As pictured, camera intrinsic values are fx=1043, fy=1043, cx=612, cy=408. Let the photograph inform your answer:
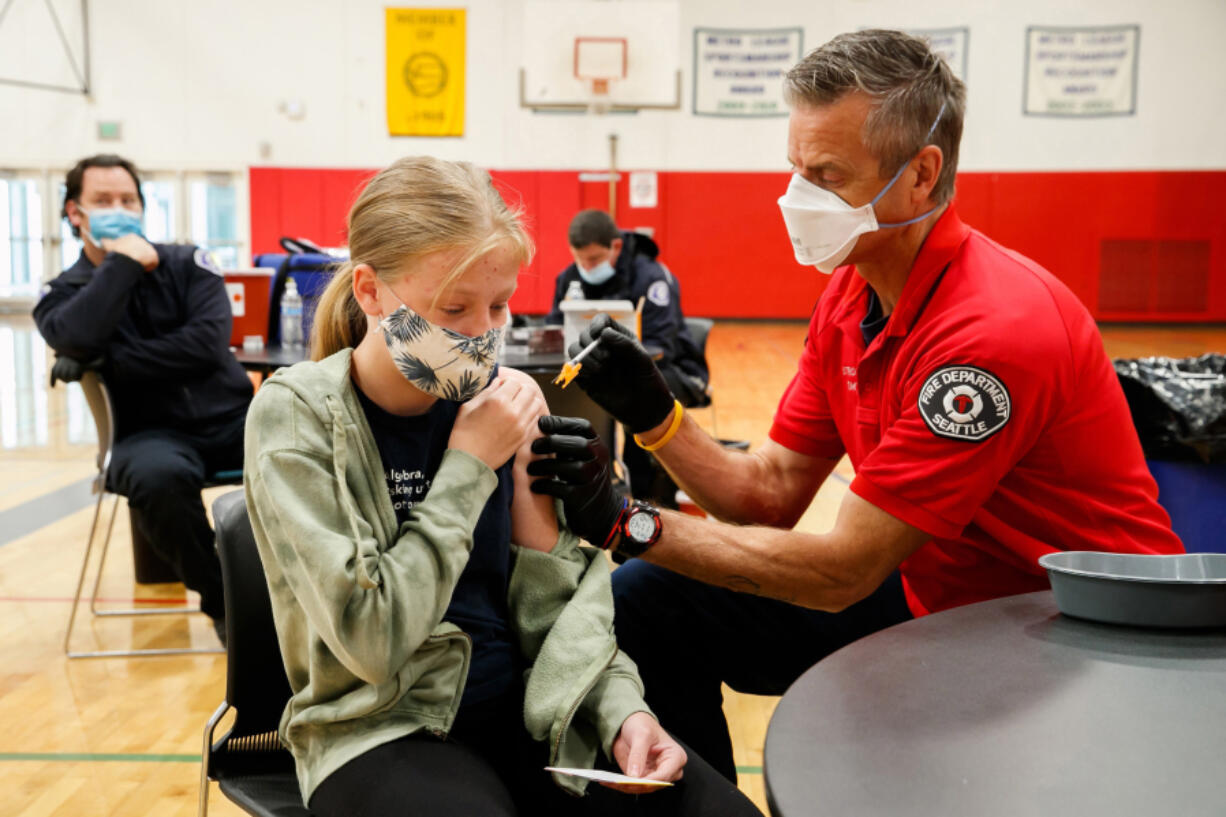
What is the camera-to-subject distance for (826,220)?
1767 mm

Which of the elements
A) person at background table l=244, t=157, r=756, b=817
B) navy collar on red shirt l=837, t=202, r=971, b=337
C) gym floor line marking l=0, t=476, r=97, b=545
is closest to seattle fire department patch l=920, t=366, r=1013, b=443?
navy collar on red shirt l=837, t=202, r=971, b=337

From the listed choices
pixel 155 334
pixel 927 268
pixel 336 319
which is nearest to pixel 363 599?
pixel 336 319

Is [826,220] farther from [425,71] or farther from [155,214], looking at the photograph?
[155,214]

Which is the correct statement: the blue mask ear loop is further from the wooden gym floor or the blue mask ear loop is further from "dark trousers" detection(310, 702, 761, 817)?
the wooden gym floor

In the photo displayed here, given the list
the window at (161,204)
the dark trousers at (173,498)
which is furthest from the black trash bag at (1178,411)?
the window at (161,204)

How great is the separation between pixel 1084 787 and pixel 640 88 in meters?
9.33

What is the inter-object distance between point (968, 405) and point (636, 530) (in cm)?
50

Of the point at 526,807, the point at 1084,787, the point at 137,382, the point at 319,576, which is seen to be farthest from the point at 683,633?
the point at 137,382

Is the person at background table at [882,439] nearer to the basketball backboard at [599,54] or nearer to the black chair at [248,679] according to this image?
the black chair at [248,679]

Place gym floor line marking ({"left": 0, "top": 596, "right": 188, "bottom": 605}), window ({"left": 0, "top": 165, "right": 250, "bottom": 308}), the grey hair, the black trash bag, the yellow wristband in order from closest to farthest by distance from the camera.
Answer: the grey hair
the yellow wristband
the black trash bag
gym floor line marking ({"left": 0, "top": 596, "right": 188, "bottom": 605})
window ({"left": 0, "top": 165, "right": 250, "bottom": 308})

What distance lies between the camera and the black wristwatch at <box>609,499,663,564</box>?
5.04 ft

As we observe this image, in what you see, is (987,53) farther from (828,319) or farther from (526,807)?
(526,807)

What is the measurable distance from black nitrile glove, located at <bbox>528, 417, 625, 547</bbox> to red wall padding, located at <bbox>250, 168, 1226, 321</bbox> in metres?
10.6

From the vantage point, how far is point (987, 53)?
1184cm
